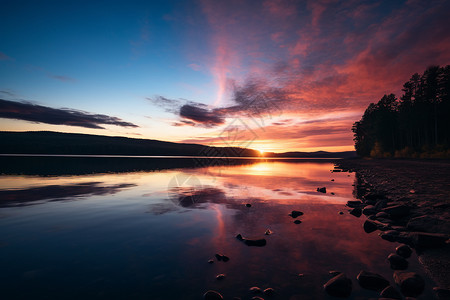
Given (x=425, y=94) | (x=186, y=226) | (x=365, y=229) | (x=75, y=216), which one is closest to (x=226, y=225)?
(x=186, y=226)

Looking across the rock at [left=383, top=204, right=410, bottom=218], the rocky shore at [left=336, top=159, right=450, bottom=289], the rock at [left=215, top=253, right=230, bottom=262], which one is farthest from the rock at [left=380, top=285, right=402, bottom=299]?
the rock at [left=383, top=204, right=410, bottom=218]

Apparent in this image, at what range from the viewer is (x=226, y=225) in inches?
412

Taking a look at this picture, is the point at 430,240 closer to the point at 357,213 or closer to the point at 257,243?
the point at 357,213

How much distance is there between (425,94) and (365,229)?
73.9m

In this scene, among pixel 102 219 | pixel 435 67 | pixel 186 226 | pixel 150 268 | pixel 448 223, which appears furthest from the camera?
pixel 435 67

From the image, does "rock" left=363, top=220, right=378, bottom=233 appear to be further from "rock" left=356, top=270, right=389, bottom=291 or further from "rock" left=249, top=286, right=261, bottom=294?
"rock" left=249, top=286, right=261, bottom=294

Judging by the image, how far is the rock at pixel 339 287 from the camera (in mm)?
4949

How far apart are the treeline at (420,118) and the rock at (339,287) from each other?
63.3m

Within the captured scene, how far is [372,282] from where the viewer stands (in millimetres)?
5254

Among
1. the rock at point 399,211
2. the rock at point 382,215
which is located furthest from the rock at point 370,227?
the rock at point 399,211

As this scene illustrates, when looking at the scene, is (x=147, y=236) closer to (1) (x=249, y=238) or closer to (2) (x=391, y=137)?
(1) (x=249, y=238)

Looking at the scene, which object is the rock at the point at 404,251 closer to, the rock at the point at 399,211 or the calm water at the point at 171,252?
the calm water at the point at 171,252

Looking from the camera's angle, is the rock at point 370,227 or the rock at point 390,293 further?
the rock at point 370,227

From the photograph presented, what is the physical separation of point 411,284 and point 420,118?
245 feet
